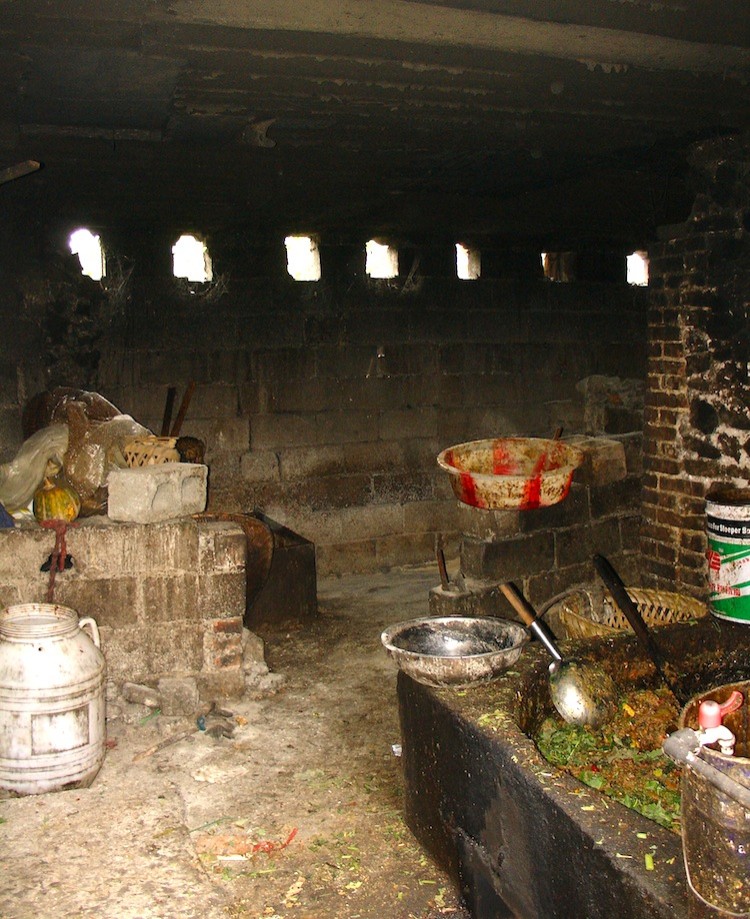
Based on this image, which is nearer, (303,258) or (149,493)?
(149,493)

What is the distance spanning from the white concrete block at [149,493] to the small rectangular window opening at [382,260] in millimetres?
3571

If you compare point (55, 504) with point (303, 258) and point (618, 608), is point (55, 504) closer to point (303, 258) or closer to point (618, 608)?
point (618, 608)

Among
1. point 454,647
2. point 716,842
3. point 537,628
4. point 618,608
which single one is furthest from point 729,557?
point 716,842

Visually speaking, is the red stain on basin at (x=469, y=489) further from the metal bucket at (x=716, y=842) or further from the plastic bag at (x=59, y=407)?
the metal bucket at (x=716, y=842)

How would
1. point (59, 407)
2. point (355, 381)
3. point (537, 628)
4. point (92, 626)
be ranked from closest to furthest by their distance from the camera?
point (537, 628) → point (92, 626) → point (59, 407) → point (355, 381)

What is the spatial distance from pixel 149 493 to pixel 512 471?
7.22 ft

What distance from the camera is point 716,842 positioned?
1.99 m

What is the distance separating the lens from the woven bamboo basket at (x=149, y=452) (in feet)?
16.9

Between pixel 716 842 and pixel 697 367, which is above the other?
pixel 697 367

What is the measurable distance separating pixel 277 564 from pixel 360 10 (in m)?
3.94

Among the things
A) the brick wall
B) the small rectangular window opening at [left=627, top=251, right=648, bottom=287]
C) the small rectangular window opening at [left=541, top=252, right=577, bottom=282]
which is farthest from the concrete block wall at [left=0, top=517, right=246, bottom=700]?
the small rectangular window opening at [left=627, top=251, right=648, bottom=287]

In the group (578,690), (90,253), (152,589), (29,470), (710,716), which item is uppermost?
(90,253)

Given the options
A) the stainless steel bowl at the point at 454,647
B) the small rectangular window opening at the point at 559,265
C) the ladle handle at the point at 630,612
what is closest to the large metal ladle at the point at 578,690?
the stainless steel bowl at the point at 454,647

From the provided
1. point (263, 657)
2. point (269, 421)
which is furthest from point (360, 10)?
point (269, 421)
